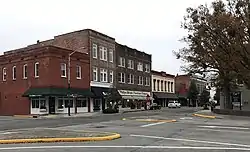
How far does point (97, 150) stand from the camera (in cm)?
1274

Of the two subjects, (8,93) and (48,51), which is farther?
(8,93)

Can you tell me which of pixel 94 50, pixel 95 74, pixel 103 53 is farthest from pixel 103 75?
pixel 94 50

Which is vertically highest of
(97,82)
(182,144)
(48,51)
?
(48,51)

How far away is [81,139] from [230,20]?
915 inches

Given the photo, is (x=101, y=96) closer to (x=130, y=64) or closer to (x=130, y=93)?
(x=130, y=93)

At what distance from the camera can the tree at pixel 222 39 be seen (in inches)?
1412

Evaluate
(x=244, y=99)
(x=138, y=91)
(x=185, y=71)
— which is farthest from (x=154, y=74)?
(x=185, y=71)

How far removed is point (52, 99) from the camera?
48812 mm

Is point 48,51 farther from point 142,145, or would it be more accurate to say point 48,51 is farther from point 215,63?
point 142,145

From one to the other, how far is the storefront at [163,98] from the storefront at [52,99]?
113ft

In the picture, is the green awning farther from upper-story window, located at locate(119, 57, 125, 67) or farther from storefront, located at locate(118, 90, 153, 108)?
upper-story window, located at locate(119, 57, 125, 67)

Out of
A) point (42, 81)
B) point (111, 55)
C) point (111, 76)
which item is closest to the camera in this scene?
point (42, 81)

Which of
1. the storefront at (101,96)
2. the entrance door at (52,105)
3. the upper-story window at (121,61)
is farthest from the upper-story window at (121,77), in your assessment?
the entrance door at (52,105)

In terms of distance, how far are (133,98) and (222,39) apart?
34829 millimetres
